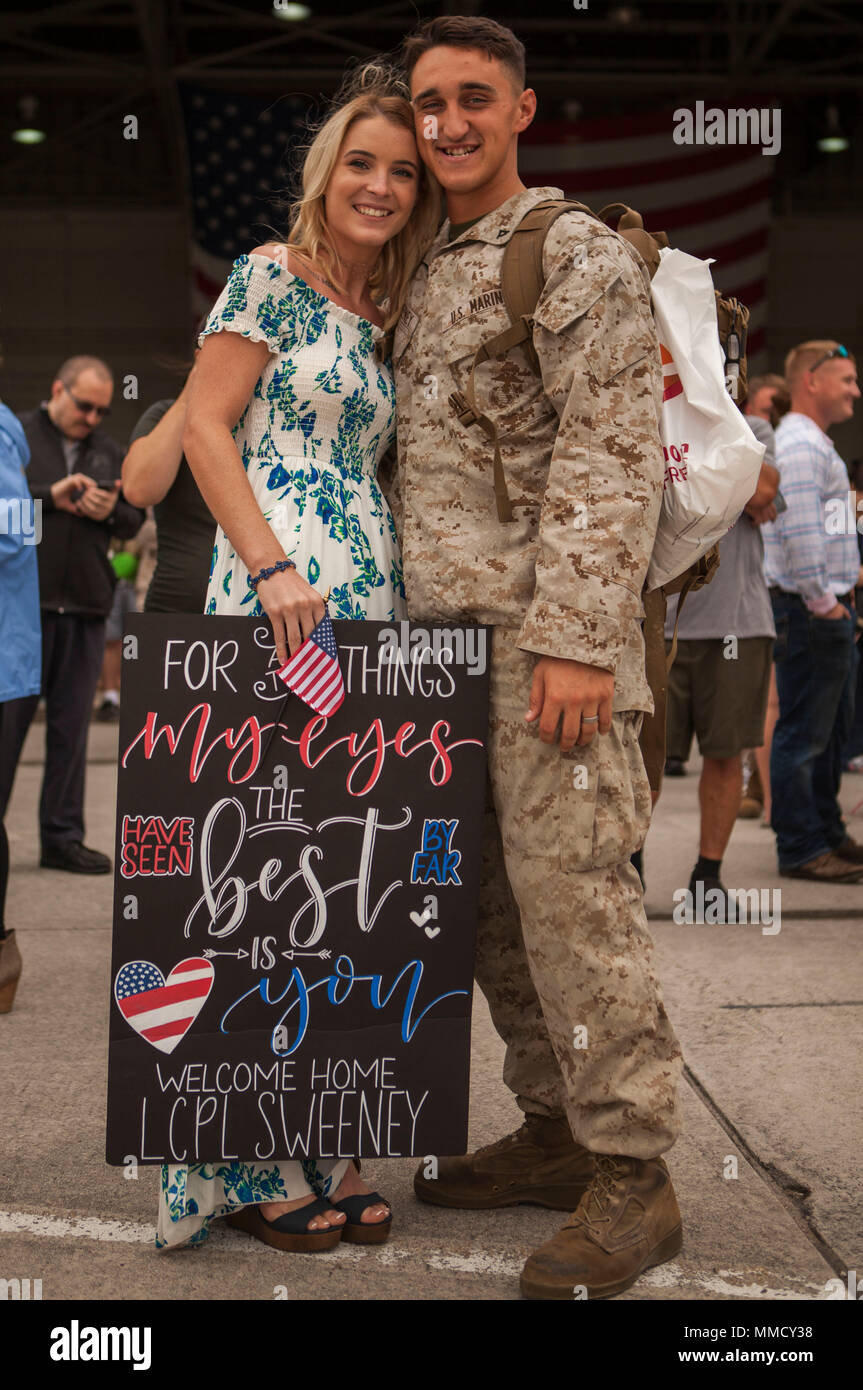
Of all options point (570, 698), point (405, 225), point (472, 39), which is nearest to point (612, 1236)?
point (570, 698)

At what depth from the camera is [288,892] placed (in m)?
2.47

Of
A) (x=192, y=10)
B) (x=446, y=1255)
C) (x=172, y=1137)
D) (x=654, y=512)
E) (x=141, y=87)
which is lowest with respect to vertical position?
(x=446, y=1255)

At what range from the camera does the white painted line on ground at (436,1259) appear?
242 cm

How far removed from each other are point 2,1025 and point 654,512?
250 centimetres

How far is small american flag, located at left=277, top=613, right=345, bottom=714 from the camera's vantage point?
→ 242cm

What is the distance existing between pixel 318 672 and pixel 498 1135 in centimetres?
126

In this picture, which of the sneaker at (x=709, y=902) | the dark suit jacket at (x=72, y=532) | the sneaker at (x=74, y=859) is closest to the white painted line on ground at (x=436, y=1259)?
the sneaker at (x=709, y=902)

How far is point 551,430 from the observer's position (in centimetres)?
247

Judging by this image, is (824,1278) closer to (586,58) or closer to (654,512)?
(654,512)

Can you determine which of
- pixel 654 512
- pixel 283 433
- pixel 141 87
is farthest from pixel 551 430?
pixel 141 87

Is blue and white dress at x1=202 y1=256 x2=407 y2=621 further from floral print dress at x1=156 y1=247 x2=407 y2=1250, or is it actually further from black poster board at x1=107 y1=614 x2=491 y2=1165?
black poster board at x1=107 y1=614 x2=491 y2=1165

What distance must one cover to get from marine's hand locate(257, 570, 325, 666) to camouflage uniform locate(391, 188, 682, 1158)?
0.23m

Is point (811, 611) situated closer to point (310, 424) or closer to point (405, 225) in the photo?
point (405, 225)

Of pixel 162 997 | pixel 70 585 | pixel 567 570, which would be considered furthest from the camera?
pixel 70 585
